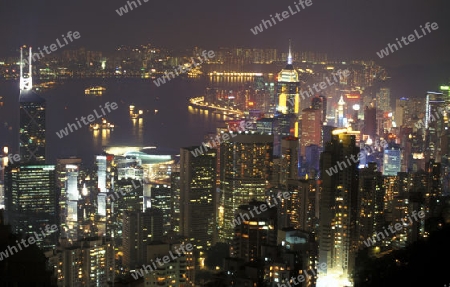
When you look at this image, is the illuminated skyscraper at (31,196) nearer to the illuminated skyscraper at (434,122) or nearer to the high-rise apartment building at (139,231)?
the high-rise apartment building at (139,231)

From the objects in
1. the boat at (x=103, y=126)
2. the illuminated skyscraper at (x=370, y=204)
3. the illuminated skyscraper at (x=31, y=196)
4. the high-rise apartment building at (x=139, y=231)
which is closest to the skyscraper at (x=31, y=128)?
the illuminated skyscraper at (x=31, y=196)

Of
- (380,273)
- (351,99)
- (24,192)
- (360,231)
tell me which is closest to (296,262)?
(380,273)

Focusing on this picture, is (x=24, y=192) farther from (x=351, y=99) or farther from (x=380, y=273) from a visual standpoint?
(x=351, y=99)

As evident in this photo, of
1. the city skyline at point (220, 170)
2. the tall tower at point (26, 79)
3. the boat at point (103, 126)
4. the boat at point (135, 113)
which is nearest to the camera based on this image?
the city skyline at point (220, 170)

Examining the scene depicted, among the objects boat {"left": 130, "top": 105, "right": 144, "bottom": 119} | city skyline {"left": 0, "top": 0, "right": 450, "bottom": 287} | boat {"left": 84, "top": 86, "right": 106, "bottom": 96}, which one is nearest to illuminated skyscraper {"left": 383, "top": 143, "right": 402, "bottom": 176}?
city skyline {"left": 0, "top": 0, "right": 450, "bottom": 287}

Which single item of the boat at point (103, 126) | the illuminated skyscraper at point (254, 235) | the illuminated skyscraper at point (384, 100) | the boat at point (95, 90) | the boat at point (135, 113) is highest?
the boat at point (95, 90)

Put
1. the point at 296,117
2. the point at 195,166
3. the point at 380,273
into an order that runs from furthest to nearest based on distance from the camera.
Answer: the point at 296,117
the point at 195,166
the point at 380,273
